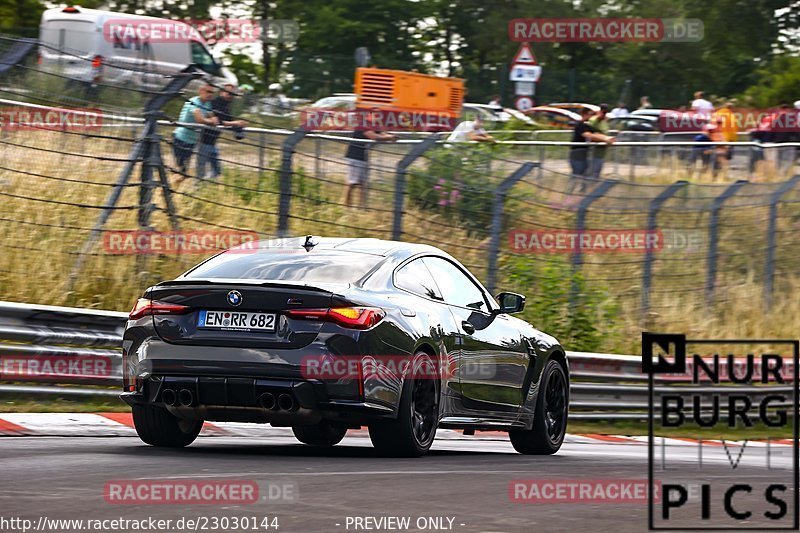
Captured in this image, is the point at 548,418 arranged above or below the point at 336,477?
above

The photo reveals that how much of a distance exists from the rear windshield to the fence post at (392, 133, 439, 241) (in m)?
6.00

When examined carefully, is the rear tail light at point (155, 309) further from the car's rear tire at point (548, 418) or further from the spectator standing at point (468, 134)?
the spectator standing at point (468, 134)

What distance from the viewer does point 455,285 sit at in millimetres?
10555

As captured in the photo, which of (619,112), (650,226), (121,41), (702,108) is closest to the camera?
(650,226)

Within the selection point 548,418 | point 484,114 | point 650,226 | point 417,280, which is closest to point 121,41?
point 484,114

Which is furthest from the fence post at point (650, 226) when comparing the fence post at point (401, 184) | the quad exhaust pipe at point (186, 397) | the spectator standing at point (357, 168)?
the quad exhaust pipe at point (186, 397)

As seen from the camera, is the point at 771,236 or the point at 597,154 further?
the point at 597,154

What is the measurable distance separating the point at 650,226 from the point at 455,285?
27.0 feet

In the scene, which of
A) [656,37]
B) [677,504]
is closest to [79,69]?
[677,504]

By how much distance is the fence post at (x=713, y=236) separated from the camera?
1894 centimetres

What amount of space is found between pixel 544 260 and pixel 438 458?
8.74 metres

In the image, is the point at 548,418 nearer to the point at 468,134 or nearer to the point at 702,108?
the point at 468,134

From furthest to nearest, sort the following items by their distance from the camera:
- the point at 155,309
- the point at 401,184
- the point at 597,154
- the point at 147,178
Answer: the point at 597,154, the point at 401,184, the point at 147,178, the point at 155,309

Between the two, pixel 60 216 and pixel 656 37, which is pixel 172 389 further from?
pixel 656 37
